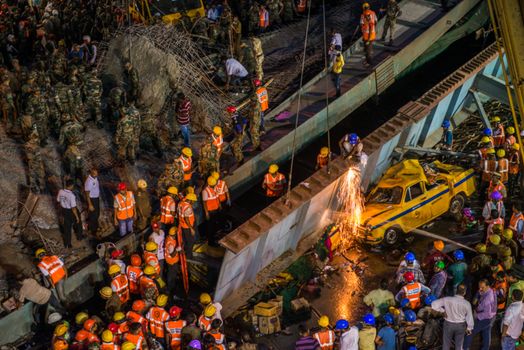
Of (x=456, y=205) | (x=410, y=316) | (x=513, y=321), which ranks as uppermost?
(x=410, y=316)

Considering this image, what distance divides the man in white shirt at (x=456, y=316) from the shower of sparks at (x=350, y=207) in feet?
13.9

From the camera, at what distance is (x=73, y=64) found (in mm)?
25094

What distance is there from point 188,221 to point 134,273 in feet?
5.56

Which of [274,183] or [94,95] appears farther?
[94,95]

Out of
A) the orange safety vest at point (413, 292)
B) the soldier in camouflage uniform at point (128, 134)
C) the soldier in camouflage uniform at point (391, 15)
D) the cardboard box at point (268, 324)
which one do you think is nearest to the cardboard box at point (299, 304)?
the cardboard box at point (268, 324)

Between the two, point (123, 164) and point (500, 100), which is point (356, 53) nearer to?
point (500, 100)

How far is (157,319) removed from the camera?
1772 centimetres

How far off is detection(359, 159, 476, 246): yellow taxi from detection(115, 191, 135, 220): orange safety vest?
17.8 ft

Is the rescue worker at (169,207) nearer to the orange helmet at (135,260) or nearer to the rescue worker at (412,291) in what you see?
the orange helmet at (135,260)

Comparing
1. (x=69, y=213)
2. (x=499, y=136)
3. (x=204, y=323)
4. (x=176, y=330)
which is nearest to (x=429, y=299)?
(x=204, y=323)

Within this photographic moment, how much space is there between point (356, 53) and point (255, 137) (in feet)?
19.9

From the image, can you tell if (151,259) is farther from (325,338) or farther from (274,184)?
(325,338)

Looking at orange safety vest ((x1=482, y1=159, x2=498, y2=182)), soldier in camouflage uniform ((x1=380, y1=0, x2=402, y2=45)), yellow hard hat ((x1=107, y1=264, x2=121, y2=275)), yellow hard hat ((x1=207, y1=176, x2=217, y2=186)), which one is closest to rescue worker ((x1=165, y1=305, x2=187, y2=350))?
yellow hard hat ((x1=107, y1=264, x2=121, y2=275))

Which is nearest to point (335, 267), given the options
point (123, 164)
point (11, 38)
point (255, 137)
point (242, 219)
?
point (242, 219)
